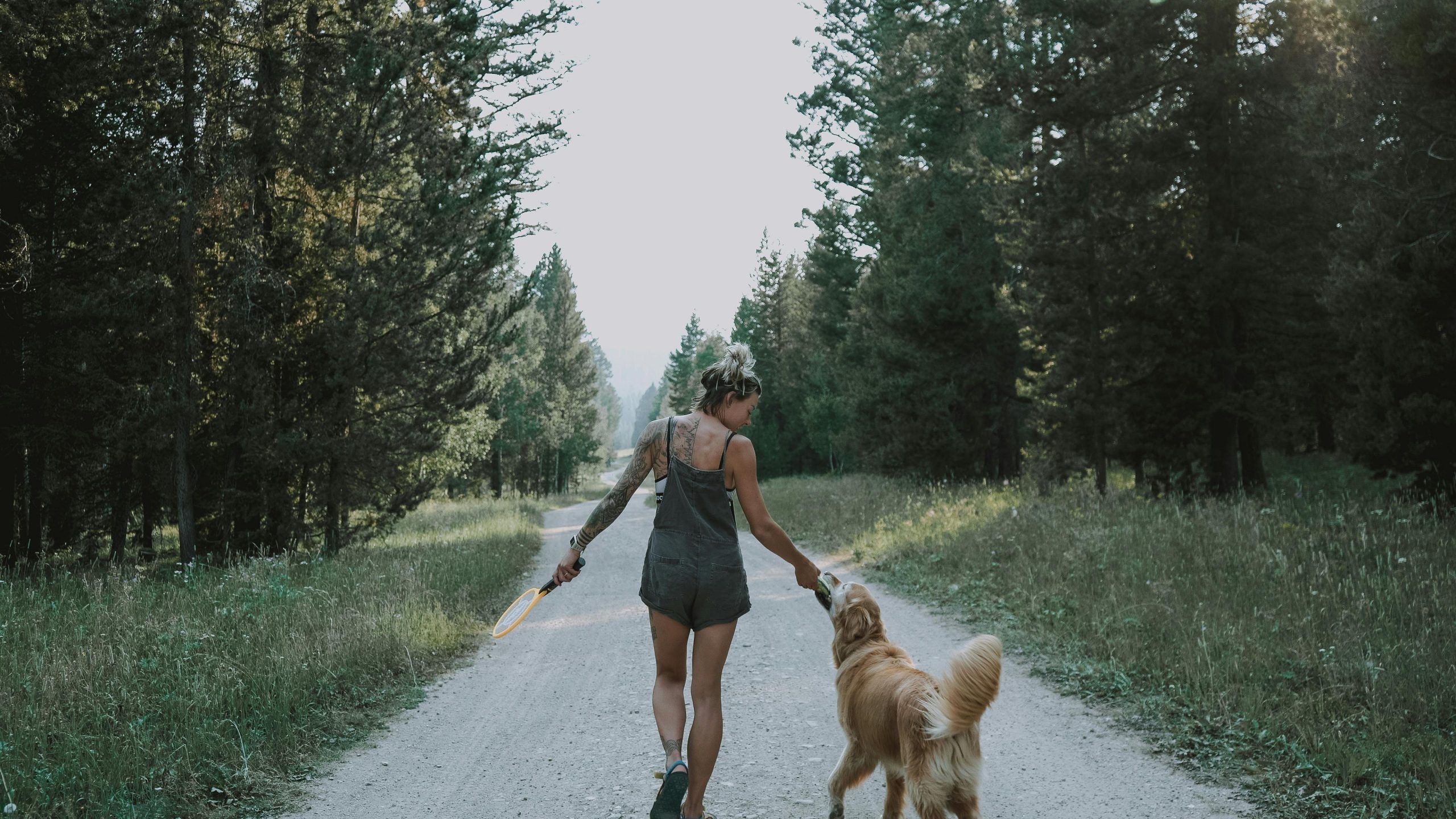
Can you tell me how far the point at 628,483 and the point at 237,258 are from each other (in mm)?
10685

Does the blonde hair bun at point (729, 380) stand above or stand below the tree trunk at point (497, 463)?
above

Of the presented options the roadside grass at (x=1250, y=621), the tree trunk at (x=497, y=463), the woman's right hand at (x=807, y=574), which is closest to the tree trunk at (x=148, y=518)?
the roadside grass at (x=1250, y=621)

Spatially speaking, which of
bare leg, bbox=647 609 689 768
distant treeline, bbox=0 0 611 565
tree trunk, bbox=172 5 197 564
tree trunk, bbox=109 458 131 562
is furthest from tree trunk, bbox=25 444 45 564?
bare leg, bbox=647 609 689 768

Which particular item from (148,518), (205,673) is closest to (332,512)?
(148,518)

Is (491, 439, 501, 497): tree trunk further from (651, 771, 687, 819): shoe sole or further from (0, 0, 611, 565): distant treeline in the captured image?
(651, 771, 687, 819): shoe sole

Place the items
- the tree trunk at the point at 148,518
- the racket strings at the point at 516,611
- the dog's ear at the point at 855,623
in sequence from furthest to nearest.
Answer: the tree trunk at the point at 148,518 < the racket strings at the point at 516,611 < the dog's ear at the point at 855,623

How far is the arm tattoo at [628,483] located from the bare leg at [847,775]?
1.68 meters

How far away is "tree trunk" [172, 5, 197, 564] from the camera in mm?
12094

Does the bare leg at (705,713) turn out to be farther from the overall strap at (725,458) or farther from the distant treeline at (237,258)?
the distant treeline at (237,258)

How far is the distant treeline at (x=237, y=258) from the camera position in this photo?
12.0 m

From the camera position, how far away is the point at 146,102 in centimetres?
1225

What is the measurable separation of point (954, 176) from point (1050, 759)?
19.8 metres

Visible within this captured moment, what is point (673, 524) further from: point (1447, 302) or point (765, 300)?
point (765, 300)

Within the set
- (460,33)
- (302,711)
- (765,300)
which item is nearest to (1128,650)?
(302,711)
